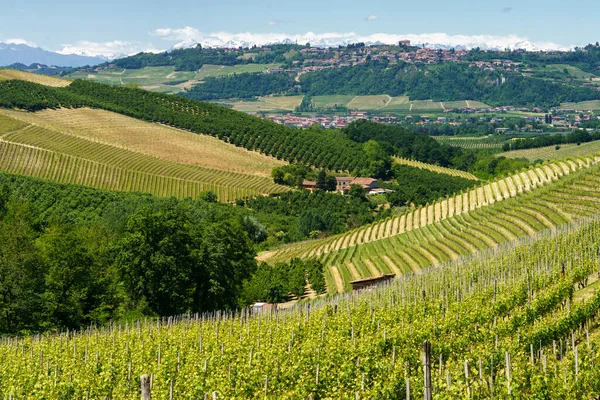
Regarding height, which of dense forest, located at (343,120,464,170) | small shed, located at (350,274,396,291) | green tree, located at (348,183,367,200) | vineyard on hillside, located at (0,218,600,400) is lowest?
green tree, located at (348,183,367,200)

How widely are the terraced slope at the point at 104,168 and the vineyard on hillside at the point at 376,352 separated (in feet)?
294

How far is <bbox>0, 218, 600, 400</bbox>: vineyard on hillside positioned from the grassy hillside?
15968mm

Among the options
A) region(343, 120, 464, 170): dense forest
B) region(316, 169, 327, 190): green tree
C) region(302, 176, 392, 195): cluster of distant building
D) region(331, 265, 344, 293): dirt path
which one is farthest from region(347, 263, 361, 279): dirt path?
region(343, 120, 464, 170): dense forest

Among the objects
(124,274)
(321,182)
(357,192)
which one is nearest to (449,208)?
(124,274)

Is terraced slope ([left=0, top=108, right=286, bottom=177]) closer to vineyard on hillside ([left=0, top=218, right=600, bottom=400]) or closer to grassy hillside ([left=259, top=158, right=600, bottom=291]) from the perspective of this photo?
grassy hillside ([left=259, top=158, right=600, bottom=291])

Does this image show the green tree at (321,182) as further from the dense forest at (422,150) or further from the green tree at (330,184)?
the dense forest at (422,150)

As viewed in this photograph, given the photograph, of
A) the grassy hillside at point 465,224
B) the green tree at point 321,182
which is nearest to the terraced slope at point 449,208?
the grassy hillside at point 465,224

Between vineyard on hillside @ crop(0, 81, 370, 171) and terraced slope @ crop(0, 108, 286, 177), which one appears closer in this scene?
terraced slope @ crop(0, 108, 286, 177)

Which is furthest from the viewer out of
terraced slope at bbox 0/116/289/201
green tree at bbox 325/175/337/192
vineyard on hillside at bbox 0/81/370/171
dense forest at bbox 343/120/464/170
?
dense forest at bbox 343/120/464/170

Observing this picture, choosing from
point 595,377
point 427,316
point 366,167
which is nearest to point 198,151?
point 366,167

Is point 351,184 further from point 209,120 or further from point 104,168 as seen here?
point 209,120

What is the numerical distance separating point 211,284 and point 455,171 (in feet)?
420

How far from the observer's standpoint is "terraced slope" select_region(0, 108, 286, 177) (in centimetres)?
15275

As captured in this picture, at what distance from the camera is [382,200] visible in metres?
138
